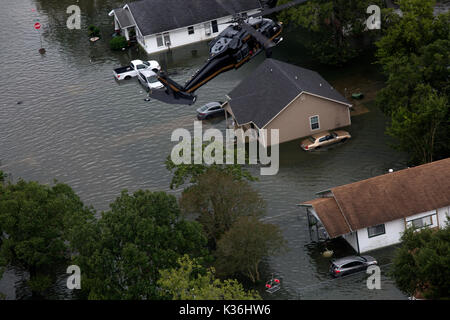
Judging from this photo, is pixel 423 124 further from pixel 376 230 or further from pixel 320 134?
pixel 376 230

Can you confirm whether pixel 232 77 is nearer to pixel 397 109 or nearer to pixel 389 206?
pixel 397 109

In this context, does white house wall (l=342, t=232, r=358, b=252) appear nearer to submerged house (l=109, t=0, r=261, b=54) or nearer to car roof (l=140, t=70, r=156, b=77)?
car roof (l=140, t=70, r=156, b=77)

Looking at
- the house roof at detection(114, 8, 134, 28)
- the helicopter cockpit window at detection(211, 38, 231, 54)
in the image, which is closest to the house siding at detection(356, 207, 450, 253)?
the helicopter cockpit window at detection(211, 38, 231, 54)

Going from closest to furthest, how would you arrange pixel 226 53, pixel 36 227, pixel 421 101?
pixel 36 227 < pixel 421 101 < pixel 226 53

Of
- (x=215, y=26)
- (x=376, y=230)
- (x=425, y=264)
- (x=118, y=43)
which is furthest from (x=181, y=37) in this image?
(x=425, y=264)

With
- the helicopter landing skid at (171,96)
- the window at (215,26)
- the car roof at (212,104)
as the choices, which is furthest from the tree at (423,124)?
the window at (215,26)
